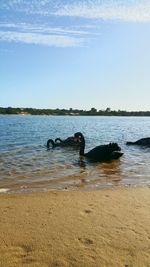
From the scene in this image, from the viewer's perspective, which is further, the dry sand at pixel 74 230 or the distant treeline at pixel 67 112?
the distant treeline at pixel 67 112

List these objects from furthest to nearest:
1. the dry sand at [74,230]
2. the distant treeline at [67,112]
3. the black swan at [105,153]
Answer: the distant treeline at [67,112]
the black swan at [105,153]
the dry sand at [74,230]

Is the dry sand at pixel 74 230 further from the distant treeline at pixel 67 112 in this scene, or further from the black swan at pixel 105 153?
the distant treeline at pixel 67 112

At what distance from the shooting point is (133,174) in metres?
12.6

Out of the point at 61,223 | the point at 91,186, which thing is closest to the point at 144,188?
the point at 91,186

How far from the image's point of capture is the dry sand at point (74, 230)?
4.88m

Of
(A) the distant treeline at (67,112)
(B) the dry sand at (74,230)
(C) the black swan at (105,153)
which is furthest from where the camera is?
(A) the distant treeline at (67,112)

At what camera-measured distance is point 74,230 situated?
5.97m

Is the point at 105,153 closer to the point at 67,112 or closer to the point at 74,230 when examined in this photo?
the point at 74,230

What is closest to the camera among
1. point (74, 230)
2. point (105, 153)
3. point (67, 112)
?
point (74, 230)

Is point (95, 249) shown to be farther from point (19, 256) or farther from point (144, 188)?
point (144, 188)

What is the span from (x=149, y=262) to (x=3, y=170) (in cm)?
913

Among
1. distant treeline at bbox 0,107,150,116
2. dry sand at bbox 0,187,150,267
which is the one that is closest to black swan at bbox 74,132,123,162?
dry sand at bbox 0,187,150,267

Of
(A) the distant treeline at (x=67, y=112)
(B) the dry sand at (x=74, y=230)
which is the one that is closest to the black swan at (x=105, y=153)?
(B) the dry sand at (x=74, y=230)

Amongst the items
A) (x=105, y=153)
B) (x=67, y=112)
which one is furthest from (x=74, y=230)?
(x=67, y=112)
